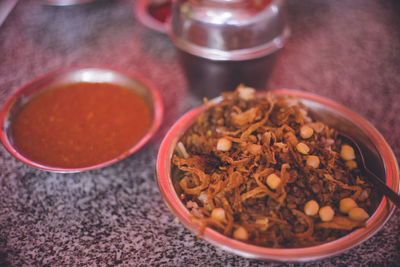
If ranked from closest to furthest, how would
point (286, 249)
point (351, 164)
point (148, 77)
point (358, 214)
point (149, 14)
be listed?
point (286, 249)
point (358, 214)
point (351, 164)
point (148, 77)
point (149, 14)

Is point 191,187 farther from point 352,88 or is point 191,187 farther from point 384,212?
point 352,88

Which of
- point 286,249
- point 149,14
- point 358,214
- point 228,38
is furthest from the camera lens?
point 149,14

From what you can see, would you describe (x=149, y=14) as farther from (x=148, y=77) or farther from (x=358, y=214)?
(x=358, y=214)

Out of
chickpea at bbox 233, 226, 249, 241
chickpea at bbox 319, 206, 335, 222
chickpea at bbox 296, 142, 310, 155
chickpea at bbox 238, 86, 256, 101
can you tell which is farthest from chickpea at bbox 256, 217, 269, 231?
chickpea at bbox 238, 86, 256, 101

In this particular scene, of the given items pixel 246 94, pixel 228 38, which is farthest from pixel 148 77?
pixel 246 94

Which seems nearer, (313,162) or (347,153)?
(313,162)

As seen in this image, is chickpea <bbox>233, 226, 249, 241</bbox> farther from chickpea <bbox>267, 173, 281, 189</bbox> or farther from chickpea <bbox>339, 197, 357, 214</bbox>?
chickpea <bbox>339, 197, 357, 214</bbox>

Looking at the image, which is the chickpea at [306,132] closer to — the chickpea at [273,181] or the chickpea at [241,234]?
the chickpea at [273,181]
